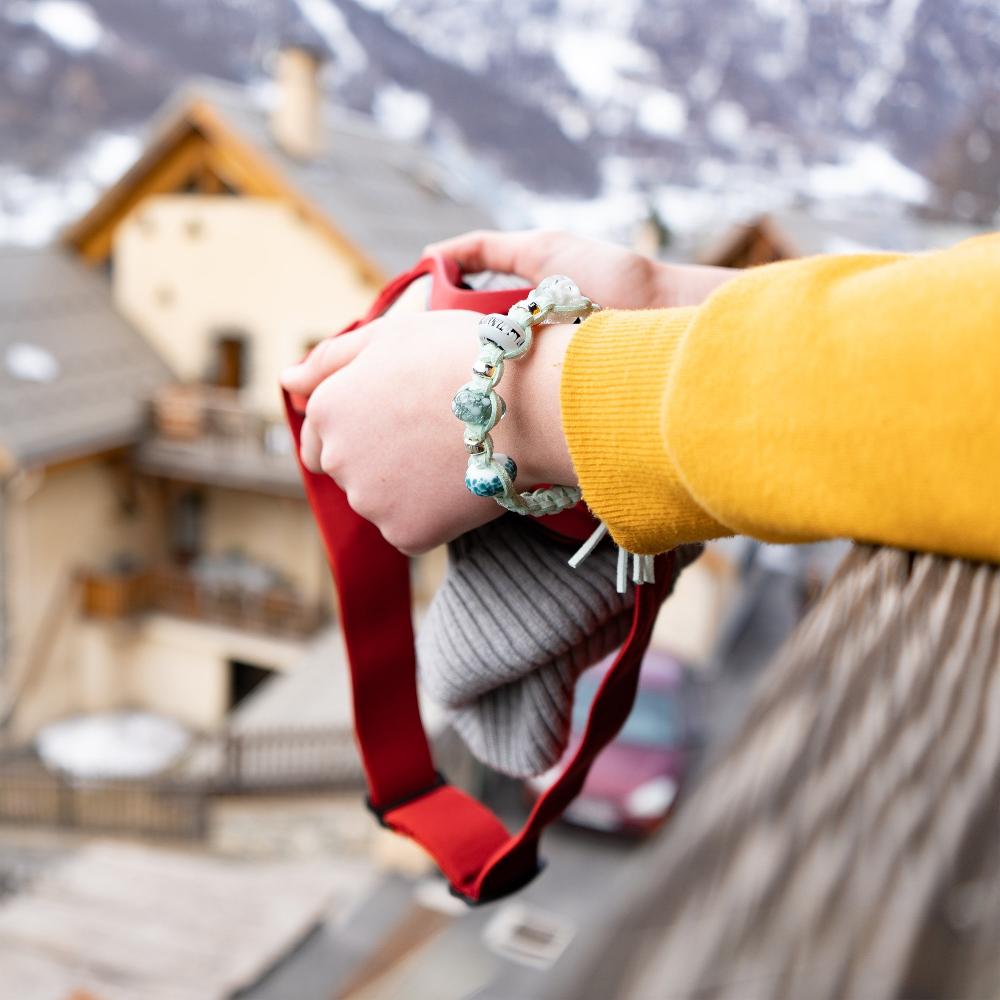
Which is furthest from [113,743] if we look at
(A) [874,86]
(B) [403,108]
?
(B) [403,108]

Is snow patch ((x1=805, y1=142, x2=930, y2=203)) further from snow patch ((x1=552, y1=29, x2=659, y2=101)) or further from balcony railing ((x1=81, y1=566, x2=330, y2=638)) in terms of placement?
snow patch ((x1=552, y1=29, x2=659, y2=101))

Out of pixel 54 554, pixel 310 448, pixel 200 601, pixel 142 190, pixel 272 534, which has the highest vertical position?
pixel 310 448

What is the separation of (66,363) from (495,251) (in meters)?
9.38

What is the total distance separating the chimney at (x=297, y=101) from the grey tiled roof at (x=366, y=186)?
12cm

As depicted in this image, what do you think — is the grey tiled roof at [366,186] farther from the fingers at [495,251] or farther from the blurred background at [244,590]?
the fingers at [495,251]

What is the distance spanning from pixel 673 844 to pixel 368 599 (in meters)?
0.70

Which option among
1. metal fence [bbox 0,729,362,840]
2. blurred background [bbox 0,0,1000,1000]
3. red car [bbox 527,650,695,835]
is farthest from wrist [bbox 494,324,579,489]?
metal fence [bbox 0,729,362,840]

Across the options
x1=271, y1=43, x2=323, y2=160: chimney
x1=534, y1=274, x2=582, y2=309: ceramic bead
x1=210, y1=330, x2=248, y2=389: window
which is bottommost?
x1=210, y1=330, x2=248, y2=389: window

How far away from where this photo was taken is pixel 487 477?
2.56 ft

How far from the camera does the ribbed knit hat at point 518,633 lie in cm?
93

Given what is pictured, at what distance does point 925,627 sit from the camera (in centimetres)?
41

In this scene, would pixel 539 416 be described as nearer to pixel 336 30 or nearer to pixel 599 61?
pixel 599 61

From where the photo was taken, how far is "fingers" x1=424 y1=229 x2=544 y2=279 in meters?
1.04

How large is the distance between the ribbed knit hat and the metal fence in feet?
21.7
